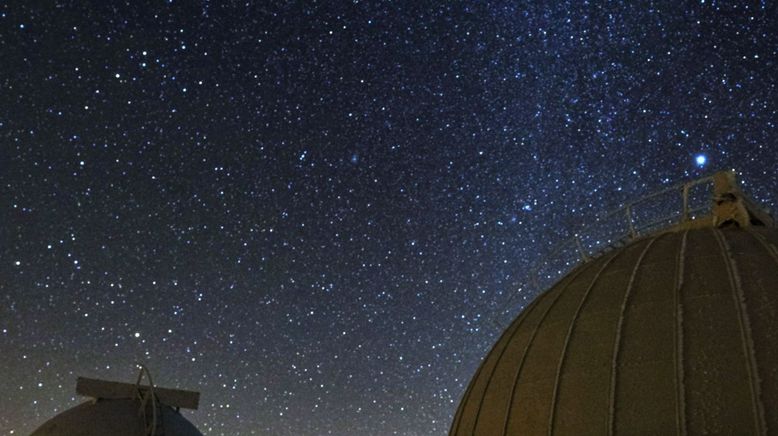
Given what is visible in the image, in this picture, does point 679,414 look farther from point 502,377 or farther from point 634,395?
point 502,377

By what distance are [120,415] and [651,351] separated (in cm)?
1055

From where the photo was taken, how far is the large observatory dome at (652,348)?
24.1 ft

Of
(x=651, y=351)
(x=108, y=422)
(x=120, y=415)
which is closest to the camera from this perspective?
(x=651, y=351)

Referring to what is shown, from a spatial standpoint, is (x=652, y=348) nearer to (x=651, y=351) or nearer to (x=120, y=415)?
(x=651, y=351)

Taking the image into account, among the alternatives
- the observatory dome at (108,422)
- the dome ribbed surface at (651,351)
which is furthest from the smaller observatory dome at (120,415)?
the dome ribbed surface at (651,351)

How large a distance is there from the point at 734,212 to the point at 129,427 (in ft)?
38.4

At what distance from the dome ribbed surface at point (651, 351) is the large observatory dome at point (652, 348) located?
13 millimetres

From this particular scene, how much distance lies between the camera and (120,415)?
13844 millimetres

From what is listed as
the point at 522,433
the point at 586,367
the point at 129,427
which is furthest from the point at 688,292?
the point at 129,427

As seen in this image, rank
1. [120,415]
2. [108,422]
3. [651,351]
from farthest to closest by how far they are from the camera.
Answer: [120,415] → [108,422] → [651,351]

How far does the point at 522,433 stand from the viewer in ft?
28.1

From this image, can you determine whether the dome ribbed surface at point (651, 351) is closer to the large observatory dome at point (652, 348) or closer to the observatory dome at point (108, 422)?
the large observatory dome at point (652, 348)

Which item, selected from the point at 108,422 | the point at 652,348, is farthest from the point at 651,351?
the point at 108,422

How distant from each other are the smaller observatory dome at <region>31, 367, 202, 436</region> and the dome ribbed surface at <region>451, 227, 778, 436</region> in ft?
21.6
